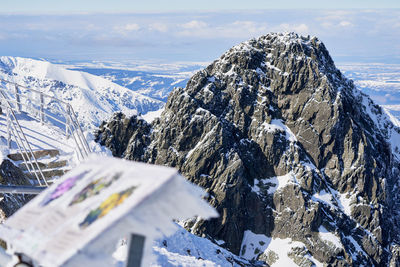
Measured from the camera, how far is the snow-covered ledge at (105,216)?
3.99m

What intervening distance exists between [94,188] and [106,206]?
60 centimetres

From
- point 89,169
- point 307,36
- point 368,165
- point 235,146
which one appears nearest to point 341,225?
point 368,165

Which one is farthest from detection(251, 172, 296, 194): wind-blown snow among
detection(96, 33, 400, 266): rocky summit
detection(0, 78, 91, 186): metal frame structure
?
detection(0, 78, 91, 186): metal frame structure

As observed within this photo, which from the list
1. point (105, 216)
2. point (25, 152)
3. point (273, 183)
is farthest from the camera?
point (273, 183)

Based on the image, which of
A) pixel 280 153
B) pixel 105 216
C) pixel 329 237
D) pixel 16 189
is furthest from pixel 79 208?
pixel 280 153

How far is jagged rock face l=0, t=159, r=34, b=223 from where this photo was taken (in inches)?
546

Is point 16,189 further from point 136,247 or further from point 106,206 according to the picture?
point 136,247

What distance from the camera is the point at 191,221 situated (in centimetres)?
8569

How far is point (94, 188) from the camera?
479cm

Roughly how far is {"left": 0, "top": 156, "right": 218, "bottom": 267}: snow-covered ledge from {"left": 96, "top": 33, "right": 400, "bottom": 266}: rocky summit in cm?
8242

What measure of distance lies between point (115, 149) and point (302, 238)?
163 feet

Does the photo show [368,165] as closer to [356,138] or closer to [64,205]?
[356,138]

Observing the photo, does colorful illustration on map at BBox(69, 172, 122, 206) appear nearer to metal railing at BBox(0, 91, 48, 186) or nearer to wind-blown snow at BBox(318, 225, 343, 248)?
metal railing at BBox(0, 91, 48, 186)

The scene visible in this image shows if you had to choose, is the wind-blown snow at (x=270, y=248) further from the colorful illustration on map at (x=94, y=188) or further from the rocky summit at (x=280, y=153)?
the colorful illustration on map at (x=94, y=188)
